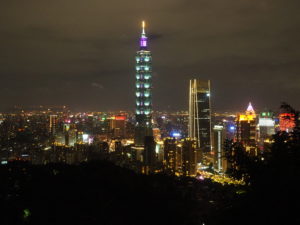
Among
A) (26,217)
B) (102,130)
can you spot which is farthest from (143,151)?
(26,217)

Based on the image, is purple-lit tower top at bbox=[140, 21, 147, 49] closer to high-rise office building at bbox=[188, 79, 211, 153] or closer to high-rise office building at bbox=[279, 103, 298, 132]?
high-rise office building at bbox=[188, 79, 211, 153]

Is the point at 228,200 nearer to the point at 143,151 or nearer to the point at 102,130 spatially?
the point at 143,151

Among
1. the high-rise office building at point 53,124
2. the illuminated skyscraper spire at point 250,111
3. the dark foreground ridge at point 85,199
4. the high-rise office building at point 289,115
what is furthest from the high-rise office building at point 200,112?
the high-rise office building at point 289,115

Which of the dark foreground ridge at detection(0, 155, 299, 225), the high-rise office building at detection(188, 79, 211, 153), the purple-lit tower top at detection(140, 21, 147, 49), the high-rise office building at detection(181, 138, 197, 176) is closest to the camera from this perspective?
the dark foreground ridge at detection(0, 155, 299, 225)

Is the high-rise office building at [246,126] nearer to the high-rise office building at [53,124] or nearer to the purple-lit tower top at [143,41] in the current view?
the purple-lit tower top at [143,41]

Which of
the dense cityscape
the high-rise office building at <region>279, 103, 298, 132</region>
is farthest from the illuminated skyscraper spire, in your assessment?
the high-rise office building at <region>279, 103, 298, 132</region>

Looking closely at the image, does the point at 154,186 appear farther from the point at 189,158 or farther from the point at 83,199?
the point at 189,158
